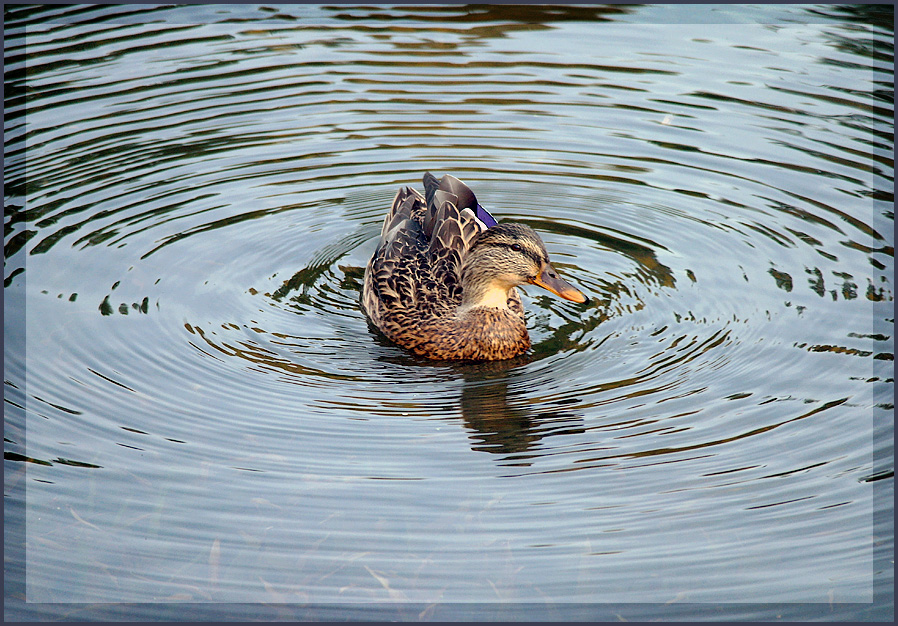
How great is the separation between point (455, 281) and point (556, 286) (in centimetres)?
92

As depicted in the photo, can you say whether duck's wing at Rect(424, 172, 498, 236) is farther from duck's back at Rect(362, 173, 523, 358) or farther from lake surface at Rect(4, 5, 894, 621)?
lake surface at Rect(4, 5, 894, 621)

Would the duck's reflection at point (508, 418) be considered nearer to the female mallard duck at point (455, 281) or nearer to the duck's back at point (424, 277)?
the female mallard duck at point (455, 281)

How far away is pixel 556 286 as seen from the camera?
6930 mm

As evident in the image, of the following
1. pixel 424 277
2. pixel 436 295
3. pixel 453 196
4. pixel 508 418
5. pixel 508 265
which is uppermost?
pixel 453 196

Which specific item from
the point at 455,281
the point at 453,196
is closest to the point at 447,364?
the point at 455,281

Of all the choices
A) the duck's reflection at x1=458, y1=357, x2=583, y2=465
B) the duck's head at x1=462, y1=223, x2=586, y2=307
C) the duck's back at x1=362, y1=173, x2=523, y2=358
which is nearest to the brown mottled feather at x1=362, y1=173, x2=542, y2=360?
the duck's back at x1=362, y1=173, x2=523, y2=358

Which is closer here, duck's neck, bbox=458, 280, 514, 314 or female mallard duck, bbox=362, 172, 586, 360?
female mallard duck, bbox=362, 172, 586, 360

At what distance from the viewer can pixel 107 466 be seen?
5.82 meters

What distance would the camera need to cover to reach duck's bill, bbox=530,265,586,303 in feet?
22.7

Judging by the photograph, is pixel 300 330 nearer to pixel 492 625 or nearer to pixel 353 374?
pixel 353 374

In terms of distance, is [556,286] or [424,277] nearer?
[556,286]

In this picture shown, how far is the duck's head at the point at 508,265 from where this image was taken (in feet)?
22.6

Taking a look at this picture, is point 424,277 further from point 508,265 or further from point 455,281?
point 508,265

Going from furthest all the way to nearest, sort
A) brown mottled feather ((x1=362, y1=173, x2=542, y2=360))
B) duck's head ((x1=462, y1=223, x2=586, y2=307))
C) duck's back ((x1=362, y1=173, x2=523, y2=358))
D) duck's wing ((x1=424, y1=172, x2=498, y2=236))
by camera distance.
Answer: duck's wing ((x1=424, y1=172, x2=498, y2=236)) < duck's back ((x1=362, y1=173, x2=523, y2=358)) < brown mottled feather ((x1=362, y1=173, x2=542, y2=360)) < duck's head ((x1=462, y1=223, x2=586, y2=307))
